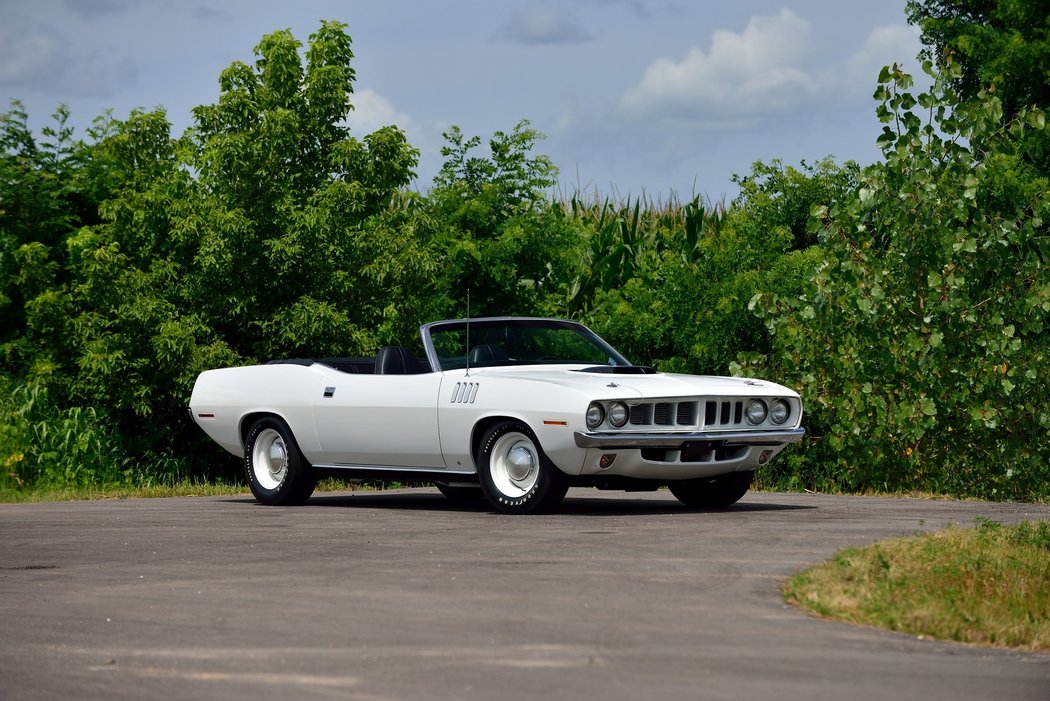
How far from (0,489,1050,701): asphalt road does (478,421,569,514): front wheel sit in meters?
0.28

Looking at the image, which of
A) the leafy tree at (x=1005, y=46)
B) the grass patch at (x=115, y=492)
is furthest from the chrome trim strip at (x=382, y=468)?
the leafy tree at (x=1005, y=46)

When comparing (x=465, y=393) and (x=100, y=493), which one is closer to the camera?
(x=465, y=393)

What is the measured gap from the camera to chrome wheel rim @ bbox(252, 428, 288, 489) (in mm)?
14523

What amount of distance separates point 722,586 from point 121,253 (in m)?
13.6

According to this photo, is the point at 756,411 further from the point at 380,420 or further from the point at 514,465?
the point at 380,420

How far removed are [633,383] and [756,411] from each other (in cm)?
114

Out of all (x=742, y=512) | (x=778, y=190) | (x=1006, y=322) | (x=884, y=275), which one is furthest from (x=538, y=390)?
(x=778, y=190)

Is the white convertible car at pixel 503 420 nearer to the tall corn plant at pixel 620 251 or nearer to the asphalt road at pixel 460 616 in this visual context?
the asphalt road at pixel 460 616

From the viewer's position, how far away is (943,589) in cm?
759

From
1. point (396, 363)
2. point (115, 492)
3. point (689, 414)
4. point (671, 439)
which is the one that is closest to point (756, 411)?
point (689, 414)

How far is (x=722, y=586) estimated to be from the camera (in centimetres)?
818

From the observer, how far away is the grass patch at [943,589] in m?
6.89

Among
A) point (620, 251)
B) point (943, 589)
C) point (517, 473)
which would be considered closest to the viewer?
point (943, 589)

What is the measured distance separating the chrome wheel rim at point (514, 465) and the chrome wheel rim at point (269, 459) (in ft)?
8.88
